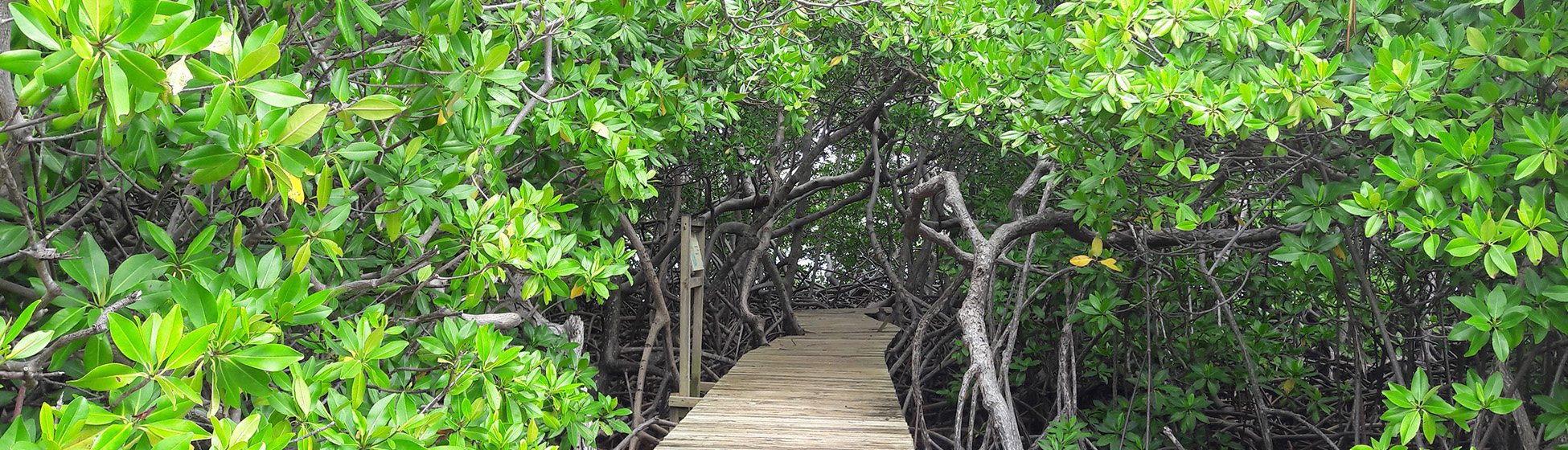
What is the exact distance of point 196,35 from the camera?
2.77 feet

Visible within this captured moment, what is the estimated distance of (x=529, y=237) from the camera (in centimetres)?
164

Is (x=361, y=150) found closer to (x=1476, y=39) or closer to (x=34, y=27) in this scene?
(x=34, y=27)

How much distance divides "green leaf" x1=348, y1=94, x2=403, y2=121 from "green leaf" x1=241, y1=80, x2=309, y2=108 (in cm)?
17

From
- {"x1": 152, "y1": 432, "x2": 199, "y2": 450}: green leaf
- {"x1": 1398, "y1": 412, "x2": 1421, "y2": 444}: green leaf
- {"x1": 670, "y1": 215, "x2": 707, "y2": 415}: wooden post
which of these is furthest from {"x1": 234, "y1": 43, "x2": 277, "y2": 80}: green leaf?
{"x1": 670, "y1": 215, "x2": 707, "y2": 415}: wooden post

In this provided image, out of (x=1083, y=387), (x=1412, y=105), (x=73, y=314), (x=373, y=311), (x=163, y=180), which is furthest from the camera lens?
(x=1083, y=387)

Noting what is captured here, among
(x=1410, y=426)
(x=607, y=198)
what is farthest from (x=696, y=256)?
(x=1410, y=426)

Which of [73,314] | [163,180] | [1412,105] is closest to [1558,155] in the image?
[1412,105]

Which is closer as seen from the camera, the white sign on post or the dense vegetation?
the dense vegetation

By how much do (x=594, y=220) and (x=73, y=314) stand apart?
1546mm

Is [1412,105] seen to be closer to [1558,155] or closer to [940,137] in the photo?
[1558,155]

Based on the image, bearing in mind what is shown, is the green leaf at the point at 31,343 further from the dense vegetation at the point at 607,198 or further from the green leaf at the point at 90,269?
the green leaf at the point at 90,269

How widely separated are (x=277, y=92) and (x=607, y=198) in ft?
5.04

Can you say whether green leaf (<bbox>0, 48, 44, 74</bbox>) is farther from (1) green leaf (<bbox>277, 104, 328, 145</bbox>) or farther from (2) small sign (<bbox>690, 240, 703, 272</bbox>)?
(2) small sign (<bbox>690, 240, 703, 272</bbox>)

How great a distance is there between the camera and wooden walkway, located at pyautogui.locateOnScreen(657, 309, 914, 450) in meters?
3.21
